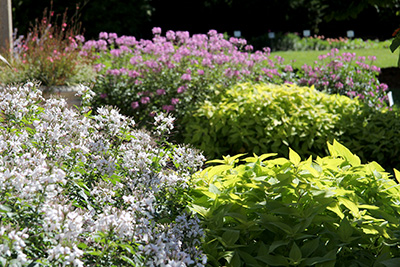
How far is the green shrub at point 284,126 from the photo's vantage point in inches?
205

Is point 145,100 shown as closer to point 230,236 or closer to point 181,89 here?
point 181,89

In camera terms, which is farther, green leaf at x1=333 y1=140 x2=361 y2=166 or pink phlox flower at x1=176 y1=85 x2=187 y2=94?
pink phlox flower at x1=176 y1=85 x2=187 y2=94

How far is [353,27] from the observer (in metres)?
20.6

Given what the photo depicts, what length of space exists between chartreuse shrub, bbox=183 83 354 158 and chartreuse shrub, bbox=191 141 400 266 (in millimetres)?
2655

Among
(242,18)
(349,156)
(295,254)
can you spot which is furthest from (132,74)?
(242,18)

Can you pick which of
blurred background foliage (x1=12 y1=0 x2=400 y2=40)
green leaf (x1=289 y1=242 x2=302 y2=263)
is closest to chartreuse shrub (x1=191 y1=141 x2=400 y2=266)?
green leaf (x1=289 y1=242 x2=302 y2=263)

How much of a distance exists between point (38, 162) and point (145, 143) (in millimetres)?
621

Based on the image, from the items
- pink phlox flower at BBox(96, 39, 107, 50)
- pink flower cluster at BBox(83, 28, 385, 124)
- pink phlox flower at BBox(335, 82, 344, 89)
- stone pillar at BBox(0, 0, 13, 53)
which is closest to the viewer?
pink flower cluster at BBox(83, 28, 385, 124)

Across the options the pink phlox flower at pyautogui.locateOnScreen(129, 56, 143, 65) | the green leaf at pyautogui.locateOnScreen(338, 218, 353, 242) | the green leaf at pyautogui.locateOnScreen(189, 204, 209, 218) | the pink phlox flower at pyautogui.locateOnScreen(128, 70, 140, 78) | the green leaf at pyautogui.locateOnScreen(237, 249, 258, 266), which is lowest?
the green leaf at pyautogui.locateOnScreen(237, 249, 258, 266)

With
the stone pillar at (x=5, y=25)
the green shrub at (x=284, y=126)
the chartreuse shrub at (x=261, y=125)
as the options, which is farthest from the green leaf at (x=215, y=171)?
the stone pillar at (x=5, y=25)

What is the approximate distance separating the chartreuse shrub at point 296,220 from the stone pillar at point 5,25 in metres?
5.32

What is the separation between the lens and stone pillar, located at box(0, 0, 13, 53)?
676cm

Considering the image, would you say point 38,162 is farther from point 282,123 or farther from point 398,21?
point 398,21

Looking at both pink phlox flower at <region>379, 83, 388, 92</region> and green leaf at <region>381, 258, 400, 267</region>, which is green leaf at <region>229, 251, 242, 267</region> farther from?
pink phlox flower at <region>379, 83, 388, 92</region>
